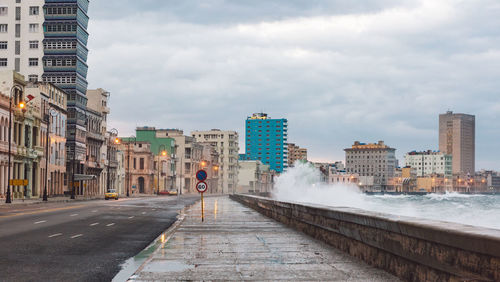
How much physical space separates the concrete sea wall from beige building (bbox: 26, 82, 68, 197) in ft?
238

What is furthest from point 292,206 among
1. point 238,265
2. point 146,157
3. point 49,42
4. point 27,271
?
point 146,157

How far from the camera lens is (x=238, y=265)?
13.4 m

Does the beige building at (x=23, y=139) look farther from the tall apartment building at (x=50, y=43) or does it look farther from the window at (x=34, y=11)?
the window at (x=34, y=11)

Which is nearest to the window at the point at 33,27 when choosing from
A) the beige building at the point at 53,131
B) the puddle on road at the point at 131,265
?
the beige building at the point at 53,131

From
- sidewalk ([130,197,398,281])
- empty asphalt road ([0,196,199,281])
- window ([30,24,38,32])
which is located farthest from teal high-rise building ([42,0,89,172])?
sidewalk ([130,197,398,281])

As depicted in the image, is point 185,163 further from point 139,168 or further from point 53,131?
point 53,131

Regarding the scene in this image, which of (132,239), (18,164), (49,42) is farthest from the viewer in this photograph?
(49,42)

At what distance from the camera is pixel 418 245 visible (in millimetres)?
10000

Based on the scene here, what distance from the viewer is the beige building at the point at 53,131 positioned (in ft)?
279

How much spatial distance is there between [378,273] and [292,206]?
1446 cm

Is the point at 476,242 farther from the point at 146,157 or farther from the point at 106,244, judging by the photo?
the point at 146,157

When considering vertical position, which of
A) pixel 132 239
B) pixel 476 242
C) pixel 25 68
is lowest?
pixel 132 239

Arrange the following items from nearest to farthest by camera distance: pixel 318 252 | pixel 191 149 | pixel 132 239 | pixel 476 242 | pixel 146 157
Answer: pixel 476 242 < pixel 318 252 < pixel 132 239 < pixel 146 157 < pixel 191 149

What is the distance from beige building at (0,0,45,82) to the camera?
11356cm
